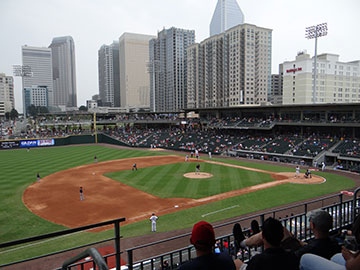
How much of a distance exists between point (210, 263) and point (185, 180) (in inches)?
1125

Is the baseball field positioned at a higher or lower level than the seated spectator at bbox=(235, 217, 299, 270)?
lower

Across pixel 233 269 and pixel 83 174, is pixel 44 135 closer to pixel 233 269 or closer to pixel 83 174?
pixel 83 174

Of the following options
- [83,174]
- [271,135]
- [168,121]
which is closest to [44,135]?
[168,121]

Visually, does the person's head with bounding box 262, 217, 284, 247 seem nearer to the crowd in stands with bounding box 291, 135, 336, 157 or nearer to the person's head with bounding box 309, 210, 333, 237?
the person's head with bounding box 309, 210, 333, 237

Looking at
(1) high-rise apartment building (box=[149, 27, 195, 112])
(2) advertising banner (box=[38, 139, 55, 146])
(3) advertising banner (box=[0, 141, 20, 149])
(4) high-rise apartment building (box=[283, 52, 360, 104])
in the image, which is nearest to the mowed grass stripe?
(3) advertising banner (box=[0, 141, 20, 149])

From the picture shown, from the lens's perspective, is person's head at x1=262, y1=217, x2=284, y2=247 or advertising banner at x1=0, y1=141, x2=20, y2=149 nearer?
person's head at x1=262, y1=217, x2=284, y2=247

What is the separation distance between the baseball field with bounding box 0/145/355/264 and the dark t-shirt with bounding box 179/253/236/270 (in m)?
11.8

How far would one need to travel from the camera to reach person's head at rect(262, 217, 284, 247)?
3.25m

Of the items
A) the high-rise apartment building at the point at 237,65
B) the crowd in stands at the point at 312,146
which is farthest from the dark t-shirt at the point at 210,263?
the high-rise apartment building at the point at 237,65

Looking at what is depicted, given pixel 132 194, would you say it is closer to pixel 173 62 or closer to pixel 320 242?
pixel 320 242

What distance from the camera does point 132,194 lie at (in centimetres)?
2612

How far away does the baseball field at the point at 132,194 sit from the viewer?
1878 cm

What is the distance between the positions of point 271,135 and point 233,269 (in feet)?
180

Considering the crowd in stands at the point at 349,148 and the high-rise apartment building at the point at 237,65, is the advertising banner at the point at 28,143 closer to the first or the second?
the crowd in stands at the point at 349,148
